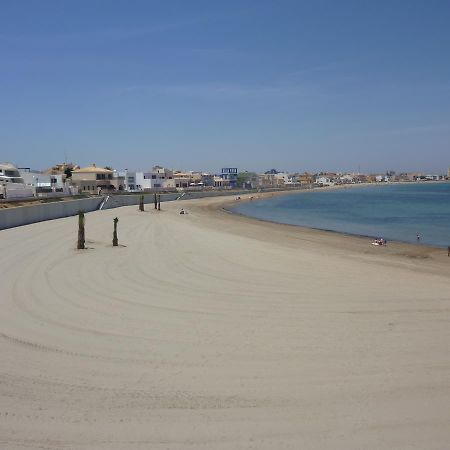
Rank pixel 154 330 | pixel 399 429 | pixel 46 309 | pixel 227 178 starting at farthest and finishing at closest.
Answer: pixel 227 178 → pixel 46 309 → pixel 154 330 → pixel 399 429

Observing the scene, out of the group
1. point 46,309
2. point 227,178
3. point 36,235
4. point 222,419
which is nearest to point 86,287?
point 46,309

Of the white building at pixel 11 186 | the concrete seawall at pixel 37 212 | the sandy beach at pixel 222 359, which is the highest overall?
the white building at pixel 11 186

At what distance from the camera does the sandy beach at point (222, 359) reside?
5.30 meters

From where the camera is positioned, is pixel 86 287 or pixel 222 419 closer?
pixel 222 419

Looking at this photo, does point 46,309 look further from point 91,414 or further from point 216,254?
point 216,254

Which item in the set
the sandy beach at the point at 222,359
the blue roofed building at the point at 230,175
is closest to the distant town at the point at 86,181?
Answer: the blue roofed building at the point at 230,175

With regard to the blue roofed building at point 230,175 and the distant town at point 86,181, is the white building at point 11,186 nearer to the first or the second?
the distant town at point 86,181

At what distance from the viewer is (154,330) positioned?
879cm

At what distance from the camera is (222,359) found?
24.1ft

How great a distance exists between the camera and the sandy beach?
5297mm

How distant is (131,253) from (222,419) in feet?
43.9

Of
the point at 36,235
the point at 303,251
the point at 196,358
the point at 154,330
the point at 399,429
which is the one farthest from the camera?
the point at 36,235

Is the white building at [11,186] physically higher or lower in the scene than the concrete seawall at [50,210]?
higher

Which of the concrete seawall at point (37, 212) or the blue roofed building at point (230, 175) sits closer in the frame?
the concrete seawall at point (37, 212)
